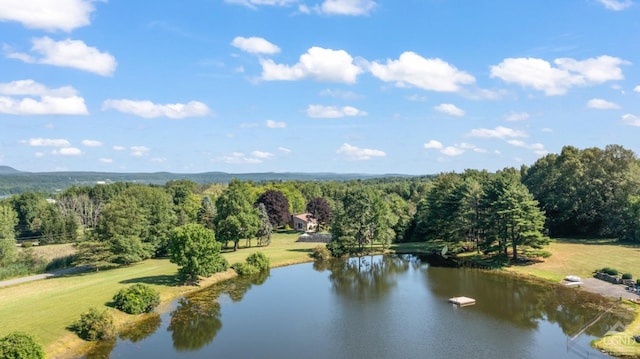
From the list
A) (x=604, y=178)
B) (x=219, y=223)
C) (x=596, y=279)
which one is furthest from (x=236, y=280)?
(x=604, y=178)

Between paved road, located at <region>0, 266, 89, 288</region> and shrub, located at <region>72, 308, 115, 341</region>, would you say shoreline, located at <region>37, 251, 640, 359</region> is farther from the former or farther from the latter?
paved road, located at <region>0, 266, 89, 288</region>

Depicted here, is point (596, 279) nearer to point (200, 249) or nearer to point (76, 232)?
point (200, 249)

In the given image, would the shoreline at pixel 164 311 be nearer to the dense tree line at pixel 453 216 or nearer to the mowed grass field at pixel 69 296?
the mowed grass field at pixel 69 296

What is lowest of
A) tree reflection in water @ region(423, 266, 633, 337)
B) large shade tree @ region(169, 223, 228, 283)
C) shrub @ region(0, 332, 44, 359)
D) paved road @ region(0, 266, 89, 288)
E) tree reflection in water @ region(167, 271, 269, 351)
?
tree reflection in water @ region(167, 271, 269, 351)

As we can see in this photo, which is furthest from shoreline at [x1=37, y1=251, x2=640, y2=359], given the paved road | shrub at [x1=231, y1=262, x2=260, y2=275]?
the paved road

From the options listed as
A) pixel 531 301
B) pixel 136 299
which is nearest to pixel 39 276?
pixel 136 299

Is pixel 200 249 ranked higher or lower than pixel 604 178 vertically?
lower

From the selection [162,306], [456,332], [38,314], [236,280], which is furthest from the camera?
[236,280]
